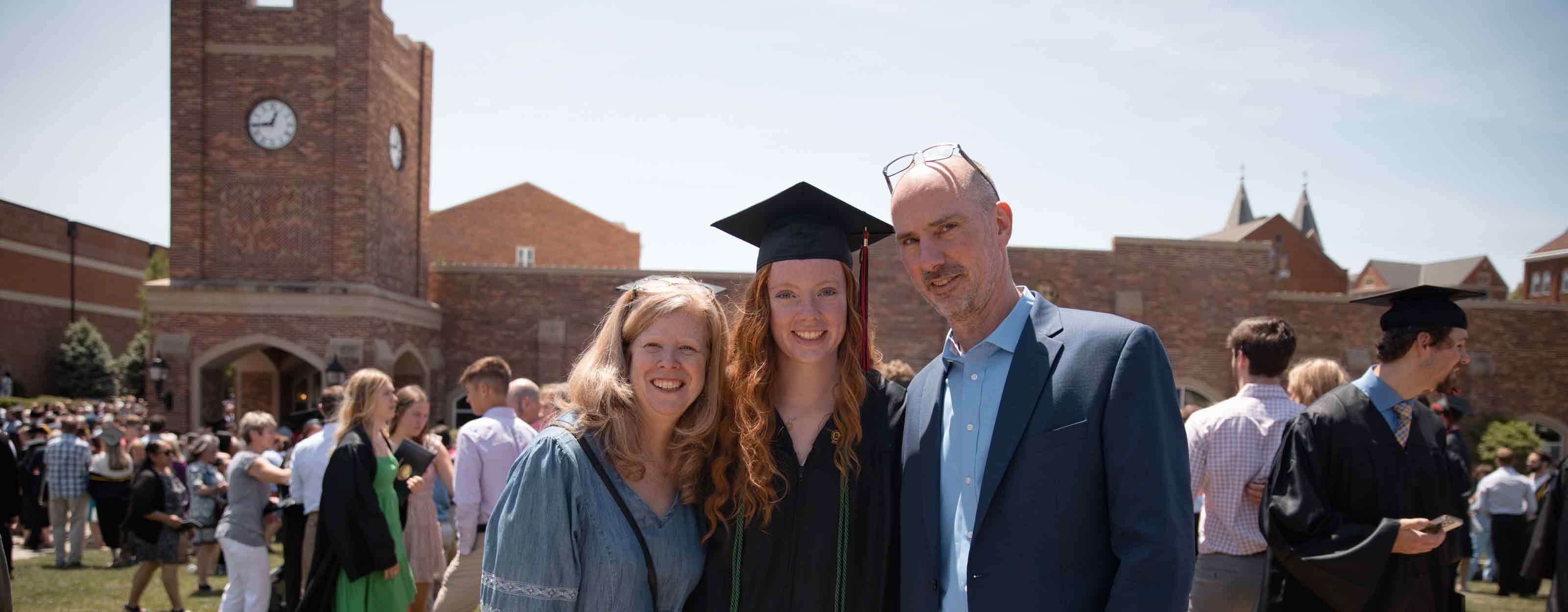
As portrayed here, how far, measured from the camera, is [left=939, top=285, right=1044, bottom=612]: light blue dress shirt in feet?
7.32

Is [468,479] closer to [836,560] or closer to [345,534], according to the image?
[345,534]

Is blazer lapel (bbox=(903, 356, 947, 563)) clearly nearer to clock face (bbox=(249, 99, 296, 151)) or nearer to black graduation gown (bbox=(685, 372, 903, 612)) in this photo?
black graduation gown (bbox=(685, 372, 903, 612))

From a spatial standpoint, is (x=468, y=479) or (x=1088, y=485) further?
(x=468, y=479)

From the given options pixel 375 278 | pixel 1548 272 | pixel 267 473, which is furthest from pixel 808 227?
pixel 1548 272

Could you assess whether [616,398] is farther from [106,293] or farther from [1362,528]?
[106,293]

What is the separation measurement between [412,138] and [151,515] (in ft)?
43.2

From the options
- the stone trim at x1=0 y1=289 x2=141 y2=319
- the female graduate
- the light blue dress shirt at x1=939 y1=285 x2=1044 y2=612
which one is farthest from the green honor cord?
the stone trim at x1=0 y1=289 x2=141 y2=319

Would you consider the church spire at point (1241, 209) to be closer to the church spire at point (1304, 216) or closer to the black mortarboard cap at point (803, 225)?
the church spire at point (1304, 216)

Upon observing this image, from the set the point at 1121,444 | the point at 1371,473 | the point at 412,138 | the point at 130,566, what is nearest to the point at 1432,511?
the point at 1371,473

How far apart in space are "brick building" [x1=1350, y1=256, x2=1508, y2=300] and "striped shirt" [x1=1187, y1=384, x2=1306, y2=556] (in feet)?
180

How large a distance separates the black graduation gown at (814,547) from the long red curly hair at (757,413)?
4 cm

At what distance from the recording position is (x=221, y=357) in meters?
17.4

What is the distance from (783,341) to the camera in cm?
271

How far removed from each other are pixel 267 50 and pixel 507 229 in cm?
1452
